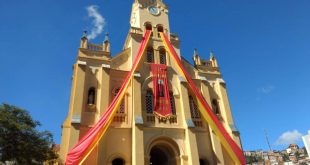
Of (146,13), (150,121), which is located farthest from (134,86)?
→ (146,13)

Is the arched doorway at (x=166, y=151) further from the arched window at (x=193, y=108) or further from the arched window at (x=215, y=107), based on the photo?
the arched window at (x=215, y=107)

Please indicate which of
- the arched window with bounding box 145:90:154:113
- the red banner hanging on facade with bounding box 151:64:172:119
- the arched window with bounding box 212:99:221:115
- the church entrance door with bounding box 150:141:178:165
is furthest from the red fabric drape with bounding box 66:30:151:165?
the arched window with bounding box 212:99:221:115

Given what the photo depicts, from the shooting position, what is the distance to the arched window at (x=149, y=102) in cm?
2210

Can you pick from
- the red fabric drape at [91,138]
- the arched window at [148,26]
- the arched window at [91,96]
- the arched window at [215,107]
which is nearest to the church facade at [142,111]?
the arched window at [91,96]

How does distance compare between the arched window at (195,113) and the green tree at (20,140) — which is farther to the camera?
the arched window at (195,113)

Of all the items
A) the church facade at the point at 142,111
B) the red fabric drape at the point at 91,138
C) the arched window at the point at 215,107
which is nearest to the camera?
the red fabric drape at the point at 91,138

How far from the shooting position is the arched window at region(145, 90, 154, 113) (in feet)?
72.5

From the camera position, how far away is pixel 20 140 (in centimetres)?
1812

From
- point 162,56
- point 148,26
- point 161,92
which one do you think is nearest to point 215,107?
point 161,92

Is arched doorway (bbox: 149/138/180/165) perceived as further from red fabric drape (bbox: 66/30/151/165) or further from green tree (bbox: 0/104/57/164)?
green tree (bbox: 0/104/57/164)

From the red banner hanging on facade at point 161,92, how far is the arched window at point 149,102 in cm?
55

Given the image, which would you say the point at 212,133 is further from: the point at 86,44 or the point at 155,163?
the point at 86,44

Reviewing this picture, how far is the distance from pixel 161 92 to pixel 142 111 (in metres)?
3.02

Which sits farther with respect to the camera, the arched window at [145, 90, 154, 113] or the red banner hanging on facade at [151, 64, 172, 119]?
the arched window at [145, 90, 154, 113]
